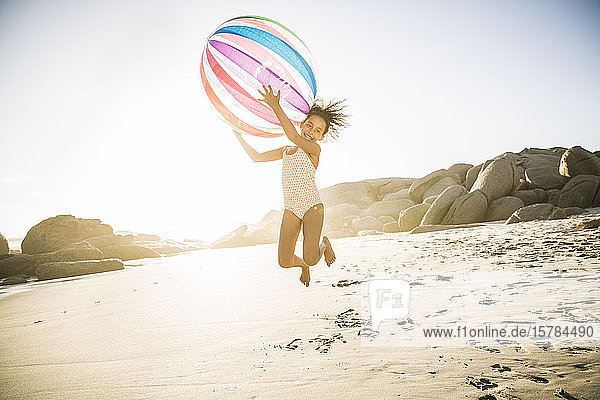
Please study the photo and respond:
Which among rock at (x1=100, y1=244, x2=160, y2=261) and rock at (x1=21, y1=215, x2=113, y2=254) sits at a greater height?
rock at (x1=21, y1=215, x2=113, y2=254)

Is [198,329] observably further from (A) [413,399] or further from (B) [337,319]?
(A) [413,399]

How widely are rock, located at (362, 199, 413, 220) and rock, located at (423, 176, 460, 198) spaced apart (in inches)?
52.0

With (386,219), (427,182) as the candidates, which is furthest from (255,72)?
(427,182)

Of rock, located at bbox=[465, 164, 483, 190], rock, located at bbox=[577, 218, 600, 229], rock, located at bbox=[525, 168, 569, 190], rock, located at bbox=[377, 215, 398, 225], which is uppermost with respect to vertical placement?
rock, located at bbox=[465, 164, 483, 190]

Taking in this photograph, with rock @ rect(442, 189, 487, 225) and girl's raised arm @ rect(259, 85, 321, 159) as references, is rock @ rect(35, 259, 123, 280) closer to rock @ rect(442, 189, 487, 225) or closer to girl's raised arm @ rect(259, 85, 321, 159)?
girl's raised arm @ rect(259, 85, 321, 159)

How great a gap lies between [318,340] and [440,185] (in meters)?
20.0

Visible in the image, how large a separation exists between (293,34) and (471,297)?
350 cm

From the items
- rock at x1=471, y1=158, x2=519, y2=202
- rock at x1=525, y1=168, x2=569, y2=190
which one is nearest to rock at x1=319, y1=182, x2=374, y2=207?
rock at x1=471, y1=158, x2=519, y2=202

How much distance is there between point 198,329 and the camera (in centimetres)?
407

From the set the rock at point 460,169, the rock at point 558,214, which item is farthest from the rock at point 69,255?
the rock at point 460,169

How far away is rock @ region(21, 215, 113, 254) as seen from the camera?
50.2 feet

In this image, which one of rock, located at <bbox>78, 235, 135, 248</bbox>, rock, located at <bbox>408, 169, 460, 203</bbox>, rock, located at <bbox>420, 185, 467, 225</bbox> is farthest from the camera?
rock, located at <bbox>408, 169, 460, 203</bbox>

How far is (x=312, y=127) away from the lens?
4.05 meters

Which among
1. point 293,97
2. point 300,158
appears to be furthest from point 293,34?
point 300,158
